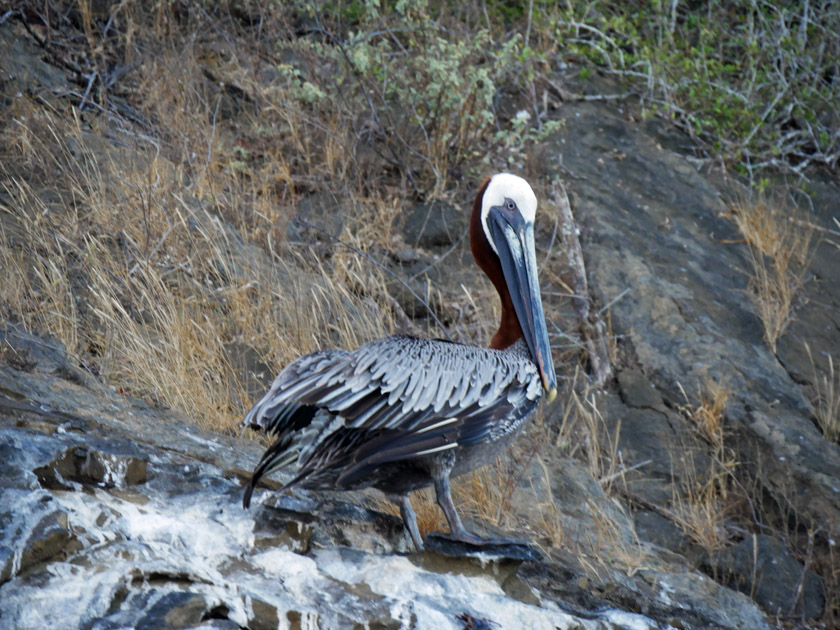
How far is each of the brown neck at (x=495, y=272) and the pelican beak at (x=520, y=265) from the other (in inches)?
1.7

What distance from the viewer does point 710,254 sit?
25.9 feet

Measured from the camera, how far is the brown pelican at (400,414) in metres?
3.25

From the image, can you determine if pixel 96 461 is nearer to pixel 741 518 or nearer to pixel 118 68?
pixel 741 518

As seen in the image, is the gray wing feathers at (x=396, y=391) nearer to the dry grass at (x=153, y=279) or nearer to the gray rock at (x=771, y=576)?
the dry grass at (x=153, y=279)

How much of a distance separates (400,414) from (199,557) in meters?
0.86

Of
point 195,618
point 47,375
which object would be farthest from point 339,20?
point 195,618

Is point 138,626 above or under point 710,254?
under

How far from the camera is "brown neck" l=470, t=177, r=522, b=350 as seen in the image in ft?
12.8

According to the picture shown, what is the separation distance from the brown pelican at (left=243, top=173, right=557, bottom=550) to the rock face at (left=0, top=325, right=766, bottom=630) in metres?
0.18

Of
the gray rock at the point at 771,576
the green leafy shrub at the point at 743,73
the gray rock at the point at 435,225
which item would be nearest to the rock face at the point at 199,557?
the gray rock at the point at 771,576

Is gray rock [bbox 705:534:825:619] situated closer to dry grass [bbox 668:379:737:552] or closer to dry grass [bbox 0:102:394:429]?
dry grass [bbox 668:379:737:552]

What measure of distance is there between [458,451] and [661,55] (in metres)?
6.95

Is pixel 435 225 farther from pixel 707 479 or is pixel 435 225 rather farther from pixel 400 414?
pixel 400 414

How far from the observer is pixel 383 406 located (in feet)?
10.7
